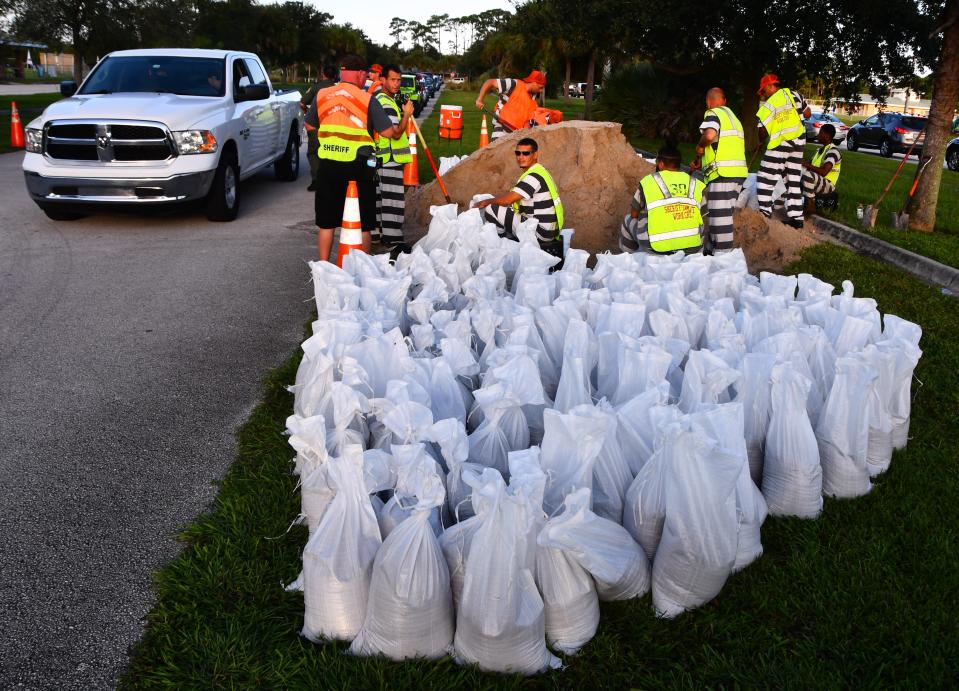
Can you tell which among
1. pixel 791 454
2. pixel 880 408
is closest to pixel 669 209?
pixel 880 408

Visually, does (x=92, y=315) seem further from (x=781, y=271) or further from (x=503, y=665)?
(x=781, y=271)

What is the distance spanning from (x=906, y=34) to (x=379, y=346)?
656 inches

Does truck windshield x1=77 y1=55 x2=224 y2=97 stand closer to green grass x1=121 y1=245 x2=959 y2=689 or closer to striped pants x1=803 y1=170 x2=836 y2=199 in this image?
green grass x1=121 y1=245 x2=959 y2=689

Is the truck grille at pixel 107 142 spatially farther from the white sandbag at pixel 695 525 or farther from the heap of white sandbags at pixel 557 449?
the white sandbag at pixel 695 525

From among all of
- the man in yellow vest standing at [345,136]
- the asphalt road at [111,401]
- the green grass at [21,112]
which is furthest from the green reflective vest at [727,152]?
the green grass at [21,112]

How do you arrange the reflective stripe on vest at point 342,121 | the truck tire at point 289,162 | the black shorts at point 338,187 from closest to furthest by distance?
the reflective stripe on vest at point 342,121 → the black shorts at point 338,187 → the truck tire at point 289,162

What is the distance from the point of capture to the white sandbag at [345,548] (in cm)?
247

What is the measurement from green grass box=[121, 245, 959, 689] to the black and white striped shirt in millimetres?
3931

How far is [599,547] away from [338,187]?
202 inches

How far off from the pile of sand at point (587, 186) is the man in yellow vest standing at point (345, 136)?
2016mm

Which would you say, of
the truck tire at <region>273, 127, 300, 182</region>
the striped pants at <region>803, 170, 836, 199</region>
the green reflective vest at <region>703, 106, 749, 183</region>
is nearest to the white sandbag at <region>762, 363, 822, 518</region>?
the green reflective vest at <region>703, 106, 749, 183</region>

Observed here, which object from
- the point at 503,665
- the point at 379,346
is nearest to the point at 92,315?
the point at 379,346

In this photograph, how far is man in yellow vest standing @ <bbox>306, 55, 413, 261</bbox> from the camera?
6.84 metres

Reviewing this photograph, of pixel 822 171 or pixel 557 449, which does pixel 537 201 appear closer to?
pixel 557 449
